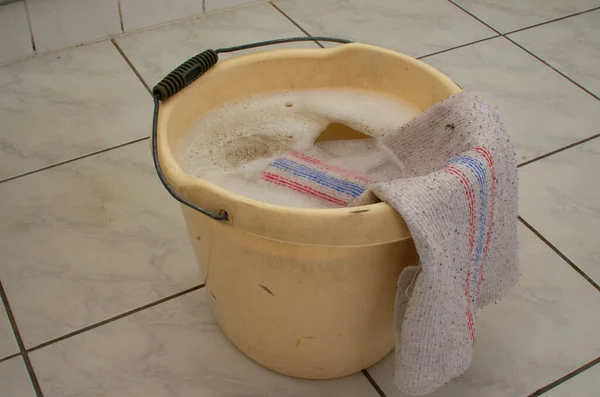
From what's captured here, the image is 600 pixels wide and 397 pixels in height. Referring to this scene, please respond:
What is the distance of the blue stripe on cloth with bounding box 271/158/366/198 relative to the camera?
0.62 m

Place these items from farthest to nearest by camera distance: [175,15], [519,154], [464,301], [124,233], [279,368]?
[175,15]
[519,154]
[124,233]
[279,368]
[464,301]

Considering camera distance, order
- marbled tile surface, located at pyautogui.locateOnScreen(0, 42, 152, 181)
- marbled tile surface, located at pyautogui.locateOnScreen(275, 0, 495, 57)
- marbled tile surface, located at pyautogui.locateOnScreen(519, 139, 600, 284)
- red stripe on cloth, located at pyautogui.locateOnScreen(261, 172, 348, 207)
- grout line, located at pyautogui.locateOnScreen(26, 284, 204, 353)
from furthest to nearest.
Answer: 1. marbled tile surface, located at pyautogui.locateOnScreen(275, 0, 495, 57)
2. marbled tile surface, located at pyautogui.locateOnScreen(0, 42, 152, 181)
3. marbled tile surface, located at pyautogui.locateOnScreen(519, 139, 600, 284)
4. grout line, located at pyautogui.locateOnScreen(26, 284, 204, 353)
5. red stripe on cloth, located at pyautogui.locateOnScreen(261, 172, 348, 207)

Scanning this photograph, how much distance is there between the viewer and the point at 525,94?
1.09 metres

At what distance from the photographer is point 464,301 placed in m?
0.55

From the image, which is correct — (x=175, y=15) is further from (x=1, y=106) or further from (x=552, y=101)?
(x=552, y=101)

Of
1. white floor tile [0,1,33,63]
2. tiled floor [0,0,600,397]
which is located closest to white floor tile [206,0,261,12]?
tiled floor [0,0,600,397]

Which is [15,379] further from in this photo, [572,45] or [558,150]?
[572,45]

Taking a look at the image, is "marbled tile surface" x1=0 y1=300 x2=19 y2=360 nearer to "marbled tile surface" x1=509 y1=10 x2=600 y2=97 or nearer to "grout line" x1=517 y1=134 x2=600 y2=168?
"grout line" x1=517 y1=134 x2=600 y2=168

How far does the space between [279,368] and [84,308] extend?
243 millimetres

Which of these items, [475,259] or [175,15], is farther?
[175,15]

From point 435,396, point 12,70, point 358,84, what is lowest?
point 435,396

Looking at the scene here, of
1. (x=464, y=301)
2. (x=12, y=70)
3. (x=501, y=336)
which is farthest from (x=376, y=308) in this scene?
(x=12, y=70)

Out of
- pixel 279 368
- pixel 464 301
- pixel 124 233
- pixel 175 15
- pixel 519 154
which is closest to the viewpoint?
pixel 464 301

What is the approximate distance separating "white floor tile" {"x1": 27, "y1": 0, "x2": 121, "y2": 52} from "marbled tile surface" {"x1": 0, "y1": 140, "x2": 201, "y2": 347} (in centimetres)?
30
